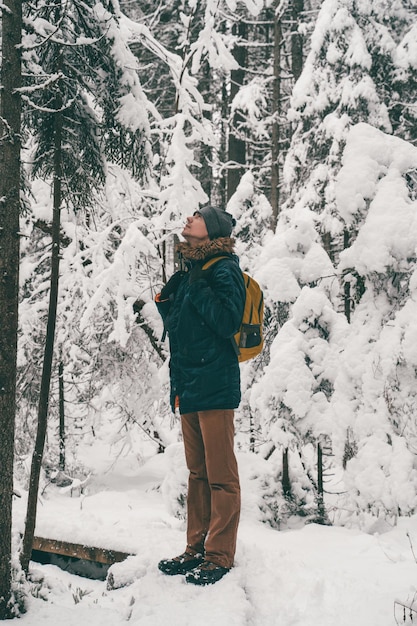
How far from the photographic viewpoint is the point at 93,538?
5.41m

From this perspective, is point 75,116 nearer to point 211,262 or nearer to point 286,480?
point 211,262

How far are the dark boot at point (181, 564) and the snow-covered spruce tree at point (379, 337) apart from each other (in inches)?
122

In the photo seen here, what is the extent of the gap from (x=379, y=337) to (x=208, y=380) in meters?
3.63

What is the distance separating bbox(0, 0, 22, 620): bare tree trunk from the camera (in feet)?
11.8

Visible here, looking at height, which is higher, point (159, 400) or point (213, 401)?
point (213, 401)

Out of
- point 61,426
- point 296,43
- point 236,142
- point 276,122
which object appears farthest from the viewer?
point 236,142

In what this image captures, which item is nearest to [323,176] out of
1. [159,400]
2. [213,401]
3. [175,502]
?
[159,400]

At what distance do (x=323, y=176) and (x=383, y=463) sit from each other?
6.12 meters

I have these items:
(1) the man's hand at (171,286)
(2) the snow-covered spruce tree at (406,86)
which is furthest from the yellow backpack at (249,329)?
(2) the snow-covered spruce tree at (406,86)

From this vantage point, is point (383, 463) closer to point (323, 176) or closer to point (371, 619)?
point (371, 619)

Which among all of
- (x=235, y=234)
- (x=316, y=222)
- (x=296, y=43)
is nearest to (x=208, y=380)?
(x=316, y=222)

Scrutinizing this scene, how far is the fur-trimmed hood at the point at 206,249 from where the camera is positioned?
154 inches

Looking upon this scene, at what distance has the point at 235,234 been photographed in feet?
47.0

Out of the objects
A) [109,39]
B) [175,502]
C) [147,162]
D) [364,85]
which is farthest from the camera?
[364,85]
